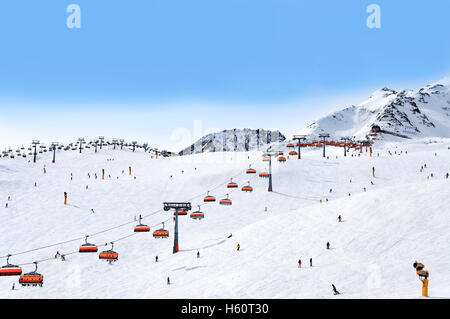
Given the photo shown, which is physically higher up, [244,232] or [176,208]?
[176,208]

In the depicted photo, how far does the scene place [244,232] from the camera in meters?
42.2

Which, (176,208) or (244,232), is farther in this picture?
(176,208)

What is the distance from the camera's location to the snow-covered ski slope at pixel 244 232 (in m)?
27.6

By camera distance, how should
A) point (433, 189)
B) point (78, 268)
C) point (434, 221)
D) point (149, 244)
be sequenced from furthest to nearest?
Answer: 1. point (149, 244)
2. point (433, 189)
3. point (78, 268)
4. point (434, 221)

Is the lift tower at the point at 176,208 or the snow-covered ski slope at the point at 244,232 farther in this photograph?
the lift tower at the point at 176,208

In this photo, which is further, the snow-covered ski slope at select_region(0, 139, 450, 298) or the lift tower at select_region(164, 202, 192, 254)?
the lift tower at select_region(164, 202, 192, 254)

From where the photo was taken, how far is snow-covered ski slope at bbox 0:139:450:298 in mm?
27625

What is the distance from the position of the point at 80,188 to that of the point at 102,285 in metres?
38.6
